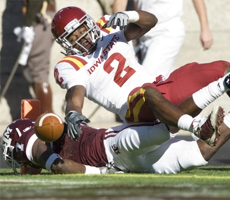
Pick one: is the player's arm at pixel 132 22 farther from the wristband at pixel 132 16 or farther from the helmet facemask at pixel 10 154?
the helmet facemask at pixel 10 154

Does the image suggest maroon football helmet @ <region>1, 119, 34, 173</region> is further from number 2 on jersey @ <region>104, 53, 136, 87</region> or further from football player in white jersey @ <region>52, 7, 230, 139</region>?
number 2 on jersey @ <region>104, 53, 136, 87</region>

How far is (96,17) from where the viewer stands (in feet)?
45.7

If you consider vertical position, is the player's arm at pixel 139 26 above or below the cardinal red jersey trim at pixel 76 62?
above

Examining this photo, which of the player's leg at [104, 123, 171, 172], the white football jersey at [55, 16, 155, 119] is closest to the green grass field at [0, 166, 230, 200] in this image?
the player's leg at [104, 123, 171, 172]

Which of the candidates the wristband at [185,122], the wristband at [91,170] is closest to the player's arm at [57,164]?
the wristband at [91,170]

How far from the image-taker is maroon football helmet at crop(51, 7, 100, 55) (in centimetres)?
779

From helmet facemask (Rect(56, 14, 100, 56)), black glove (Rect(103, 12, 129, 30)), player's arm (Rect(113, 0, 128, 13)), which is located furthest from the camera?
player's arm (Rect(113, 0, 128, 13))

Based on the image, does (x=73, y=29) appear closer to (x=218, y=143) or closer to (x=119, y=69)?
(x=119, y=69)

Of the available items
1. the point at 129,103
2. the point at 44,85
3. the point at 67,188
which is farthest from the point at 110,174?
the point at 44,85

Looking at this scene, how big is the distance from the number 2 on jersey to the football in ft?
2.43

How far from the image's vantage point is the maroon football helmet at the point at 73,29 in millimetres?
7789

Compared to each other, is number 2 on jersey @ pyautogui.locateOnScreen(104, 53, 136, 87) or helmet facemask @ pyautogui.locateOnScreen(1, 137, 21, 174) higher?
number 2 on jersey @ pyautogui.locateOnScreen(104, 53, 136, 87)

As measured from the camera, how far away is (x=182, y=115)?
22.7 ft

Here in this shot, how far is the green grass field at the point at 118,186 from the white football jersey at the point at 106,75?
32.9 inches
